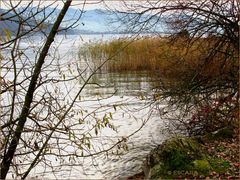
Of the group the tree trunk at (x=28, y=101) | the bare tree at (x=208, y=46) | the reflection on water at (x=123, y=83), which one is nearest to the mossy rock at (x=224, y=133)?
the bare tree at (x=208, y=46)

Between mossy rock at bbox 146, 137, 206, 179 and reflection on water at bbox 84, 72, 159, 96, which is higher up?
reflection on water at bbox 84, 72, 159, 96

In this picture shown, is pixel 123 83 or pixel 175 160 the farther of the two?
pixel 123 83

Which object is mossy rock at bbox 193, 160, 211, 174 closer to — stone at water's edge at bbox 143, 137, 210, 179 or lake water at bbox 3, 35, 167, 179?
stone at water's edge at bbox 143, 137, 210, 179

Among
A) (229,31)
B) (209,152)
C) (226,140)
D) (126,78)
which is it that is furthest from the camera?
(126,78)

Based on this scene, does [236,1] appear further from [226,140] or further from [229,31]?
A: [226,140]

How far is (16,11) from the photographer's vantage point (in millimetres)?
2619

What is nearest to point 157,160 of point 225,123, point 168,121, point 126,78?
point 225,123

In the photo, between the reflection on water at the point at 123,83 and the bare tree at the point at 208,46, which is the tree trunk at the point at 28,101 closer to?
the bare tree at the point at 208,46

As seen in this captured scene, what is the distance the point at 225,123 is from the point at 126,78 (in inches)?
304

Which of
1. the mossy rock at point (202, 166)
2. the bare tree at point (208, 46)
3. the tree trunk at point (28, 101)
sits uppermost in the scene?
the bare tree at point (208, 46)

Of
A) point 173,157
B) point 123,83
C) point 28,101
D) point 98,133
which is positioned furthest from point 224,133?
point 123,83

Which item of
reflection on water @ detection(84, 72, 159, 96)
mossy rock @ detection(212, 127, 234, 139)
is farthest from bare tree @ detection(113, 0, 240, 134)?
reflection on water @ detection(84, 72, 159, 96)

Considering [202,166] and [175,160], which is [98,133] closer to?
[175,160]

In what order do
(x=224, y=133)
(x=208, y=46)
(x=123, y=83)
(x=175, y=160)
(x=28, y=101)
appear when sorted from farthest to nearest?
(x=123, y=83) < (x=208, y=46) < (x=224, y=133) < (x=175, y=160) < (x=28, y=101)
